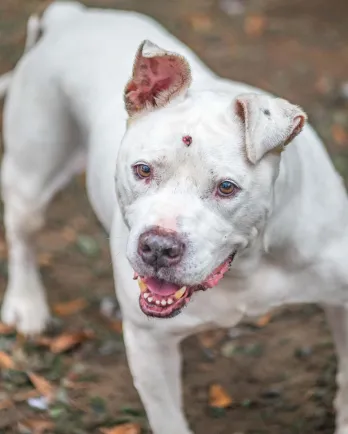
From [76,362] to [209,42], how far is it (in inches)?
169

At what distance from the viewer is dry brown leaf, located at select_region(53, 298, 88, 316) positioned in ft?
16.8

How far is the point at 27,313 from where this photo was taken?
195 inches

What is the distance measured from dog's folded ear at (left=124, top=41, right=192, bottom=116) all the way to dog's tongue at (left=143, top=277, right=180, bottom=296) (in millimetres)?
536

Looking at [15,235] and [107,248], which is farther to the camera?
A: [107,248]

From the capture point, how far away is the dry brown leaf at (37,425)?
167 inches

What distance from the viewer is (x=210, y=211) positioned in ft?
9.55

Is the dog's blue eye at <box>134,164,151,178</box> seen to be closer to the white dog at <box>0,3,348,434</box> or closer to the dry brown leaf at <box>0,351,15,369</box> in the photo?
the white dog at <box>0,3,348,434</box>

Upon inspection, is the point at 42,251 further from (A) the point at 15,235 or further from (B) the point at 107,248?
(A) the point at 15,235

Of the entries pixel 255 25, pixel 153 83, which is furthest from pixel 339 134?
pixel 153 83

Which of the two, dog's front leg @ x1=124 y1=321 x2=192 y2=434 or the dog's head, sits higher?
the dog's head

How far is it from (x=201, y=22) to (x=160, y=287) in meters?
6.09

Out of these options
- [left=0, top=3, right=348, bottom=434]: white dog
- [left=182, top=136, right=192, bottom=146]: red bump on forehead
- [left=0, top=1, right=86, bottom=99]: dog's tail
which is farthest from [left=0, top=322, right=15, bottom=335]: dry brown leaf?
[left=182, top=136, right=192, bottom=146]: red bump on forehead

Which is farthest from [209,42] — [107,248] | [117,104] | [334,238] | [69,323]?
[334,238]

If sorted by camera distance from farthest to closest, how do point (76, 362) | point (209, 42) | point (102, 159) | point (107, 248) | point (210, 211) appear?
point (209, 42) < point (107, 248) < point (76, 362) < point (102, 159) < point (210, 211)
